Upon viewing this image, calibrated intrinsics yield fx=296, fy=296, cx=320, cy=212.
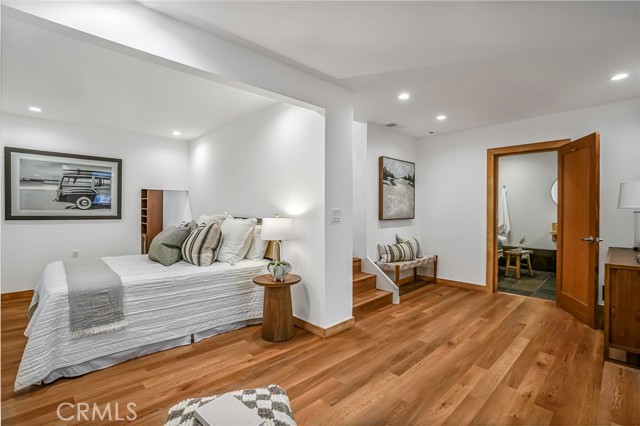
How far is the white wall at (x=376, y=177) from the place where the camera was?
4383 mm

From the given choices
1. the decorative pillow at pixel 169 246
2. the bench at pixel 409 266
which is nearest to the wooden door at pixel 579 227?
the bench at pixel 409 266

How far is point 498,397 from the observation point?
1979 millimetres

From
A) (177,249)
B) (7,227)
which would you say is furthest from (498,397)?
(7,227)

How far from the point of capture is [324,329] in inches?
114

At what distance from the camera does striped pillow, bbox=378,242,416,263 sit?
442 cm

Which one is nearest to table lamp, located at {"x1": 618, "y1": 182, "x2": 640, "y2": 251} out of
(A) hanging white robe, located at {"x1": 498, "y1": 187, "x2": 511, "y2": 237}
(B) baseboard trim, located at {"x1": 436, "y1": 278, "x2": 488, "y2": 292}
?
(B) baseboard trim, located at {"x1": 436, "y1": 278, "x2": 488, "y2": 292}

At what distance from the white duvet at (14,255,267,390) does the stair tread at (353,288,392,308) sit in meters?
1.15

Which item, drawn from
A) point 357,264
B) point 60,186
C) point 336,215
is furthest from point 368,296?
point 60,186

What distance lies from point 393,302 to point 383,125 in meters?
2.56

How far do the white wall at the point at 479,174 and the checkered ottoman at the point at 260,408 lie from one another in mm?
4124

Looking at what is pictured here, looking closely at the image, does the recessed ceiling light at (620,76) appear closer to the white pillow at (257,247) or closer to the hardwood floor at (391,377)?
the hardwood floor at (391,377)

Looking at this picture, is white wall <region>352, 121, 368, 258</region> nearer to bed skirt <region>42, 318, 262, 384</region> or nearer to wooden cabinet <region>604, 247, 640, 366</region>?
bed skirt <region>42, 318, 262, 384</region>

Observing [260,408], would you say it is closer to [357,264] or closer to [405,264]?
[357,264]

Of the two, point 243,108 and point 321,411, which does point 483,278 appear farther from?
point 243,108
